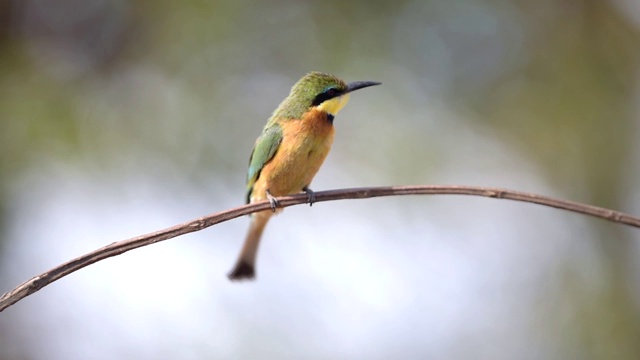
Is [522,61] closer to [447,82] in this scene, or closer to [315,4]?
[447,82]

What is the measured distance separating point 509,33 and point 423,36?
0.55m

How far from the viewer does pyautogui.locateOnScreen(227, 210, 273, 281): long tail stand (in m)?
2.59

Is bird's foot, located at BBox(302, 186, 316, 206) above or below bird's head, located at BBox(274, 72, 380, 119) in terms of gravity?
below

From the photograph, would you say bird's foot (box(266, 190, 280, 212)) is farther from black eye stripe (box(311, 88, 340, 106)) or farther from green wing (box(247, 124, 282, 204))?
black eye stripe (box(311, 88, 340, 106))

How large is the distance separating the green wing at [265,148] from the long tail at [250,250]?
0.20 metres

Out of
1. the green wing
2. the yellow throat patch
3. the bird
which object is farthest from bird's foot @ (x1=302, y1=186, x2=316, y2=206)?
the yellow throat patch

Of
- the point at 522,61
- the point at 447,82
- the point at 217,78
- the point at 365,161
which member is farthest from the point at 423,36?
the point at 217,78

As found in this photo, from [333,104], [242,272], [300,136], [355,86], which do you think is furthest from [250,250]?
[355,86]

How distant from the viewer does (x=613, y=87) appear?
4297mm

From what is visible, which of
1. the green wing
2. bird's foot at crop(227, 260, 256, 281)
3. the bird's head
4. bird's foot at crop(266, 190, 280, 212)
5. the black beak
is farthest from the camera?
bird's foot at crop(227, 260, 256, 281)

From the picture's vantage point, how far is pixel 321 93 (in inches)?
87.5

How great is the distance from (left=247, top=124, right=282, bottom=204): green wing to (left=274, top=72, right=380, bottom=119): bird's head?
3.3 inches

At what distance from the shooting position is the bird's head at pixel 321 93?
7.23 ft

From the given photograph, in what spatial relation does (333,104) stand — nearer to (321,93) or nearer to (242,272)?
(321,93)
